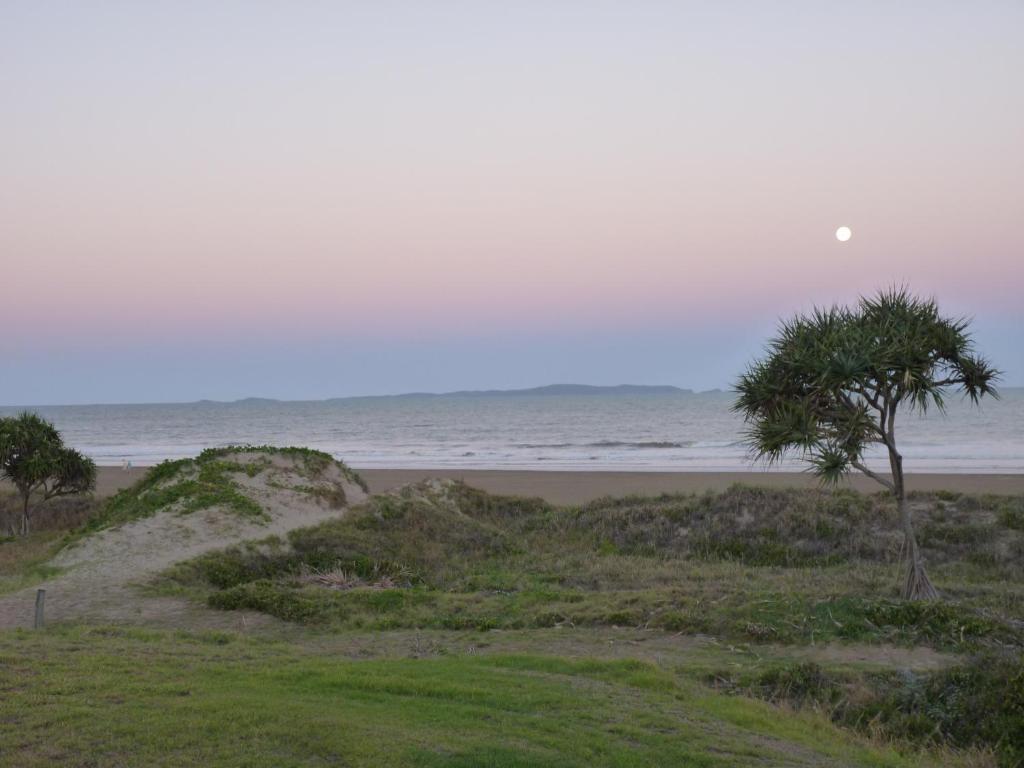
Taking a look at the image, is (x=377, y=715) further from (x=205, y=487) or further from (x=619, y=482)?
(x=619, y=482)

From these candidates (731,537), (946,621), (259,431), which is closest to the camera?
(946,621)

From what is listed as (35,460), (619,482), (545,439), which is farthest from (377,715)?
(545,439)

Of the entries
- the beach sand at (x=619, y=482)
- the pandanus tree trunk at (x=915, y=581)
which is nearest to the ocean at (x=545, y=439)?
the beach sand at (x=619, y=482)

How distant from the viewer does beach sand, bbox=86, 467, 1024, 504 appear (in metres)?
35.5

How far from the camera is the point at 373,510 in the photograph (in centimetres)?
2288

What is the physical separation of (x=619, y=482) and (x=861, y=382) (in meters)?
27.4

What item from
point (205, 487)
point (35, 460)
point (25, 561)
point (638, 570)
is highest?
point (35, 460)

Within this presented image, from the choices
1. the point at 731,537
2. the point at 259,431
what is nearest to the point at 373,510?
the point at 731,537

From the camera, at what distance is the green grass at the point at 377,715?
6348 mm

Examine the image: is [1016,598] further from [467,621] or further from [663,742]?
[663,742]

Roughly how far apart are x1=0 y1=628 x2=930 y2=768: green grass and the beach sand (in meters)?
24.4

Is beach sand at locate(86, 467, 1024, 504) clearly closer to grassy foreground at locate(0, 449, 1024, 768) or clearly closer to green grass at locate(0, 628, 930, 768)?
grassy foreground at locate(0, 449, 1024, 768)

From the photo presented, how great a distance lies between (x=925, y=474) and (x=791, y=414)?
100 ft

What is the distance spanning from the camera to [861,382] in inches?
580
